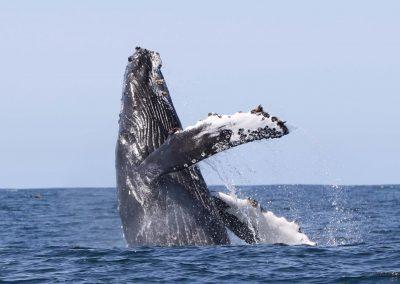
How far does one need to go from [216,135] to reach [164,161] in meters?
1.14

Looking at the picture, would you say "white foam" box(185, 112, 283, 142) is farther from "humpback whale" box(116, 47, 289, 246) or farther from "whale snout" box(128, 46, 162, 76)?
"whale snout" box(128, 46, 162, 76)

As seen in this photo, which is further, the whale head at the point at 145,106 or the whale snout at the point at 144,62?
the whale snout at the point at 144,62

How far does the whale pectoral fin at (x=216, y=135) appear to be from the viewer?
12977 millimetres

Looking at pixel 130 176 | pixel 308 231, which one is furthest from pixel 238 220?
pixel 308 231

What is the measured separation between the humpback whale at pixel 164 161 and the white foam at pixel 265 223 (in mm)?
120

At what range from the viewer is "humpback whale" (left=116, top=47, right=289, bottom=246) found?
13.3 meters

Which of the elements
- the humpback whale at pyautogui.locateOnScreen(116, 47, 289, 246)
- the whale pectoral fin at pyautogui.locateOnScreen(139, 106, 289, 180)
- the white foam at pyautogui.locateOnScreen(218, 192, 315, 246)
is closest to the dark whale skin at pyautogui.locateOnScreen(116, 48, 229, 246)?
the humpback whale at pyautogui.locateOnScreen(116, 47, 289, 246)

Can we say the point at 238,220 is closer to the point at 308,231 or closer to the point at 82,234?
the point at 308,231

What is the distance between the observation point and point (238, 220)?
1539cm

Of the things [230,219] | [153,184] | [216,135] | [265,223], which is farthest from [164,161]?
[265,223]

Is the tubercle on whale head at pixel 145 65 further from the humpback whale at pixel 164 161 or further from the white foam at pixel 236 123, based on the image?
the white foam at pixel 236 123

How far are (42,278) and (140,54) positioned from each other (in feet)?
15.2

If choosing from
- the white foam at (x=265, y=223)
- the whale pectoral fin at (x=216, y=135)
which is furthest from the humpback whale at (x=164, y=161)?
the white foam at (x=265, y=223)

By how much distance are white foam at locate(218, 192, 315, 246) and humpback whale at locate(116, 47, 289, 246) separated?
120mm
